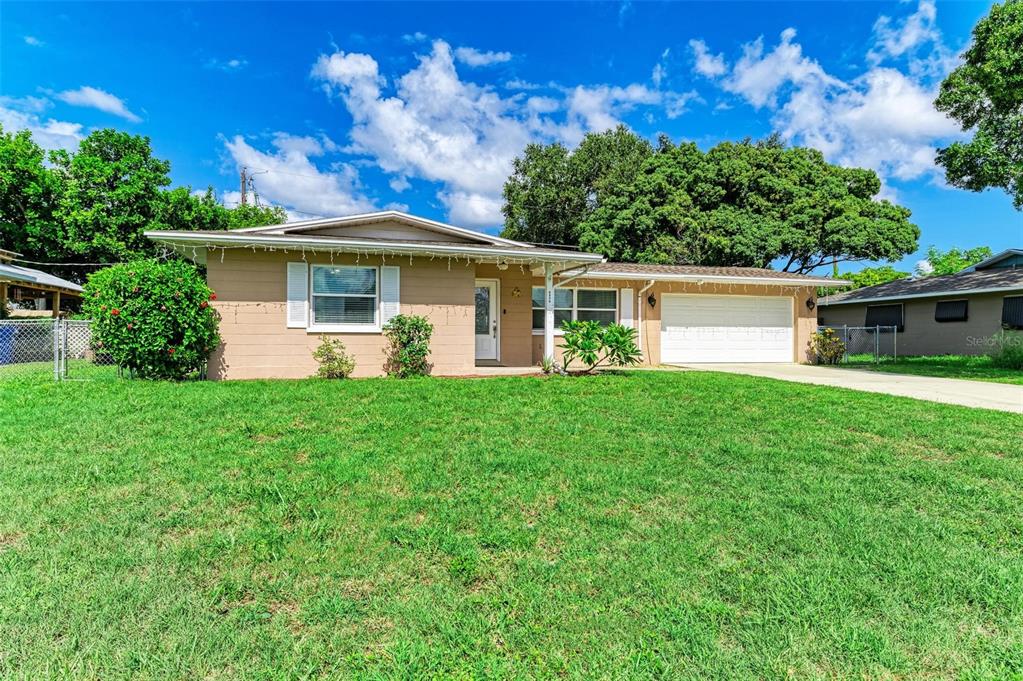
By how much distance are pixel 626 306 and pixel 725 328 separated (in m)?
3.49

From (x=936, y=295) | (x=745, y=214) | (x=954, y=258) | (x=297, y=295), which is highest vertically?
(x=745, y=214)

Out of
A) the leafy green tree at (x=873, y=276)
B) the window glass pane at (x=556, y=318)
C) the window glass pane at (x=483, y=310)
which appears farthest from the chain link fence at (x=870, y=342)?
the window glass pane at (x=483, y=310)

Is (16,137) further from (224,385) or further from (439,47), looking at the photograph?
(224,385)

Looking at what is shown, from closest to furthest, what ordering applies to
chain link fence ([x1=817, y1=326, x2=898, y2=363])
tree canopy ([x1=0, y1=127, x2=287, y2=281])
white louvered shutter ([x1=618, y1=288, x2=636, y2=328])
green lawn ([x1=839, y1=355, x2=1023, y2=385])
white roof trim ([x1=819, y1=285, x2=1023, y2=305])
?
1. green lawn ([x1=839, y1=355, x2=1023, y2=385])
2. white louvered shutter ([x1=618, y1=288, x2=636, y2=328])
3. white roof trim ([x1=819, y1=285, x2=1023, y2=305])
4. chain link fence ([x1=817, y1=326, x2=898, y2=363])
5. tree canopy ([x1=0, y1=127, x2=287, y2=281])

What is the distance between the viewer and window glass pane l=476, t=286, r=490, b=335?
12.1m

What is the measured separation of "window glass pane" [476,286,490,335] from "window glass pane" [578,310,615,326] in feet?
8.86

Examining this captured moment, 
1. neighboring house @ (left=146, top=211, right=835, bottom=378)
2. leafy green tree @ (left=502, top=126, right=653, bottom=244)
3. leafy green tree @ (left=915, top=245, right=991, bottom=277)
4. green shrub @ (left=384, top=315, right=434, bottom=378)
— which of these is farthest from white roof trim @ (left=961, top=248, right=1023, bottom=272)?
green shrub @ (left=384, top=315, right=434, bottom=378)

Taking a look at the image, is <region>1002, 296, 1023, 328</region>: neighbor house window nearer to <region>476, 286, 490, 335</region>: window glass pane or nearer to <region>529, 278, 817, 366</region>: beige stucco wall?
<region>529, 278, 817, 366</region>: beige stucco wall

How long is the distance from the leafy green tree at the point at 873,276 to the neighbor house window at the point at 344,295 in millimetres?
29867

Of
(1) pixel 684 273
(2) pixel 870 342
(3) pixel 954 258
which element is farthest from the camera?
(3) pixel 954 258

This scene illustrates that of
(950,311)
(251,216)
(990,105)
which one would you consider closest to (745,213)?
(950,311)

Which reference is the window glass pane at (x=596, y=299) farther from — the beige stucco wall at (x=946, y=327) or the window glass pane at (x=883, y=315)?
the window glass pane at (x=883, y=315)

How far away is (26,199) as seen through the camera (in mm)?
20812

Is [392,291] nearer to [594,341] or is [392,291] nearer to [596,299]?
[594,341]
